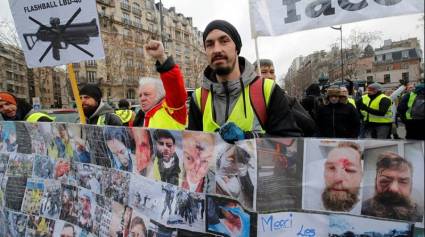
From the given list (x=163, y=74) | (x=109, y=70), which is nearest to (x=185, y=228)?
(x=163, y=74)

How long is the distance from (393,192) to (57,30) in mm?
2835

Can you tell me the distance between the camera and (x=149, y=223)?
6.72ft

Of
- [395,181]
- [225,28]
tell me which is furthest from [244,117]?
[395,181]

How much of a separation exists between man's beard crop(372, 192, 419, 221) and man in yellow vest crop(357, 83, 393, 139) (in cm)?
549

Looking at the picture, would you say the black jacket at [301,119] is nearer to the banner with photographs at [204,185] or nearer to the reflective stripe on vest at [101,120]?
the banner with photographs at [204,185]

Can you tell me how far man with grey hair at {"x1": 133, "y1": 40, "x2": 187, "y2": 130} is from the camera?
2389 mm

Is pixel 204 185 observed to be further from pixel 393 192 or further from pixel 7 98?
pixel 7 98

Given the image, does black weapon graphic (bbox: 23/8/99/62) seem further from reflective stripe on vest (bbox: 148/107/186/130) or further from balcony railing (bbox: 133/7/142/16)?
balcony railing (bbox: 133/7/142/16)

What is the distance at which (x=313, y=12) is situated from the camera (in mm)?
2289

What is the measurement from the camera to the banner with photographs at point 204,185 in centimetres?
136

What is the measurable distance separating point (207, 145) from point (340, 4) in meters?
1.22

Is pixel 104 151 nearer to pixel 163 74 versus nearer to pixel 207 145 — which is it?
pixel 163 74

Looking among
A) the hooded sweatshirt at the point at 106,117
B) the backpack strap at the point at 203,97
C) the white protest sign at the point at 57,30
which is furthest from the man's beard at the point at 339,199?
the hooded sweatshirt at the point at 106,117

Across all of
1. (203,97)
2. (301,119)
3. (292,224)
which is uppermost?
(203,97)
